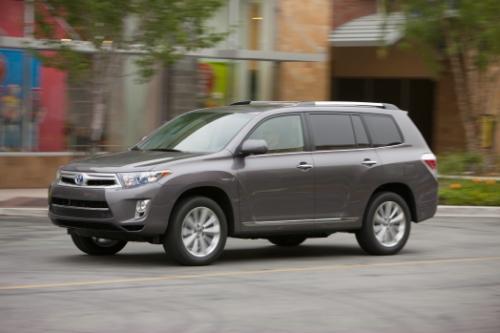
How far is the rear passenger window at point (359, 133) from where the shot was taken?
13.2 metres

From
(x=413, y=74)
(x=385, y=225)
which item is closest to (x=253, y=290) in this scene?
(x=385, y=225)

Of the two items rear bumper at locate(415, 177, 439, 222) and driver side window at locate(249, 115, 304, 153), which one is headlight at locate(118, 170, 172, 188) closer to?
driver side window at locate(249, 115, 304, 153)

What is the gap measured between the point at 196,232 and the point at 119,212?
0.86 metres

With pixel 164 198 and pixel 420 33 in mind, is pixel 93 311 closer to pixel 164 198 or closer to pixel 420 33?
pixel 164 198

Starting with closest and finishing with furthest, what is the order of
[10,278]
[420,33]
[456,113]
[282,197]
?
[10,278] → [282,197] → [420,33] → [456,113]

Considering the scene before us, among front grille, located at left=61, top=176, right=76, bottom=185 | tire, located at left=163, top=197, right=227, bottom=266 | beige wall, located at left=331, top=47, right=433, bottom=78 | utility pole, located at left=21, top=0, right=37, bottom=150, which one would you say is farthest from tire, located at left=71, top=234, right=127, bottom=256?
beige wall, located at left=331, top=47, right=433, bottom=78

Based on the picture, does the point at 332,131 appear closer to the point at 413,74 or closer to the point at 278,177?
the point at 278,177

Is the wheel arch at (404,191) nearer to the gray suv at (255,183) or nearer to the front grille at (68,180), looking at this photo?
the gray suv at (255,183)

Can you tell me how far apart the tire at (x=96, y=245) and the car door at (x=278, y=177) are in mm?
1639

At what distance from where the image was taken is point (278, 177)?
12.2 meters

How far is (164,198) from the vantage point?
11.3 metres

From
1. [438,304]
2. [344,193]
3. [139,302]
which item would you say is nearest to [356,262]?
[344,193]

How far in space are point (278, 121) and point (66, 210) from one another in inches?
99.7

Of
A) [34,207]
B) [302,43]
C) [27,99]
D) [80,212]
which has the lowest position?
[34,207]
